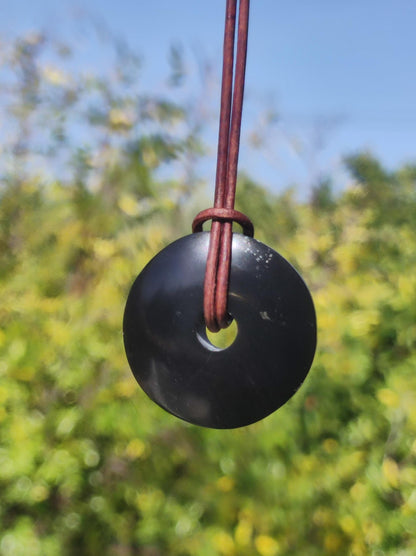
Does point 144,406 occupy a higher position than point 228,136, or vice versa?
point 228,136

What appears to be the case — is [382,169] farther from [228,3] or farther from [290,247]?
[228,3]

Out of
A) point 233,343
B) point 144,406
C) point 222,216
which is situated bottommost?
point 144,406

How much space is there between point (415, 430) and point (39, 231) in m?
1.55

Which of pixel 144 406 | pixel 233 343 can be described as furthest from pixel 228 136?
pixel 144 406

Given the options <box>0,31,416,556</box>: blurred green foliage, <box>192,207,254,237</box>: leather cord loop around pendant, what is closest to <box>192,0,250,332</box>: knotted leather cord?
<box>192,207,254,237</box>: leather cord loop around pendant

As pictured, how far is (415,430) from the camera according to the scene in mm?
1721

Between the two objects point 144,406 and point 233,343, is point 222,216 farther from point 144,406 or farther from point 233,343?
point 144,406

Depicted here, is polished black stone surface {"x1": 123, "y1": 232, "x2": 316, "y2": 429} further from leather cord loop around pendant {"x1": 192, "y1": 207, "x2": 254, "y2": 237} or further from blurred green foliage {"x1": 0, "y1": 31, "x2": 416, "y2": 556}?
blurred green foliage {"x1": 0, "y1": 31, "x2": 416, "y2": 556}

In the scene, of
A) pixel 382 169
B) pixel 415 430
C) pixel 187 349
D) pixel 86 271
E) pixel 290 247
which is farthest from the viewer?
pixel 382 169

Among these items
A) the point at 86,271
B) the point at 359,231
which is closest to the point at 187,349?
the point at 86,271

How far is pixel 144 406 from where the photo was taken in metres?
1.82

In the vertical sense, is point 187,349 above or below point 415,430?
above

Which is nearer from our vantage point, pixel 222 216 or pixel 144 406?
pixel 222 216

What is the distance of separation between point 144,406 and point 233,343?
129cm
